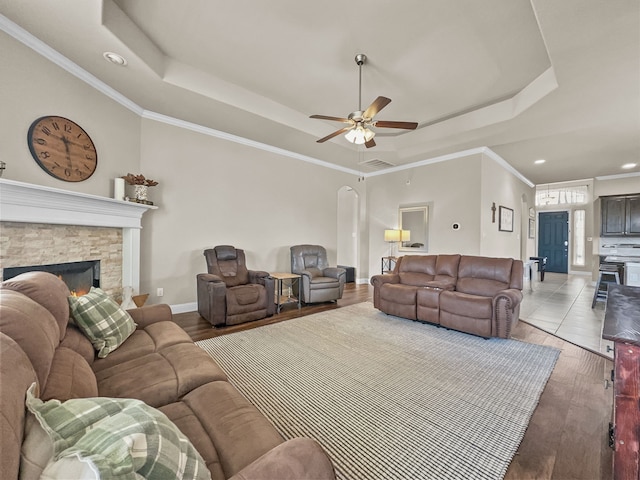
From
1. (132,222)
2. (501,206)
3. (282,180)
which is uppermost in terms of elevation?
(282,180)

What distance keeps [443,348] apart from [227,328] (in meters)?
2.54

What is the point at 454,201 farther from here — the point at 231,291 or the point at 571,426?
the point at 231,291

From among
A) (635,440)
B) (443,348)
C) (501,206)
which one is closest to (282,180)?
(443,348)

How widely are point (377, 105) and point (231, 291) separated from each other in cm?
280

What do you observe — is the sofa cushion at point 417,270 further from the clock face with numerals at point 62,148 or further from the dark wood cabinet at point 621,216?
the dark wood cabinet at point 621,216

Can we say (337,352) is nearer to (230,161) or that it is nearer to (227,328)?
(227,328)

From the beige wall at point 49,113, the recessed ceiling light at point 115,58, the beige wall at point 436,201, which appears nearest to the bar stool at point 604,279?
the beige wall at point 436,201

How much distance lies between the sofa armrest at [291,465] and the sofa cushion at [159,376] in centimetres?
73

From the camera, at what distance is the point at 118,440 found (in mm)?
607

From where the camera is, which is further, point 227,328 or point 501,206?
point 501,206

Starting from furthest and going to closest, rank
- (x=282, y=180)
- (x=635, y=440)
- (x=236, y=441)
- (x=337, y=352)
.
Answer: (x=282, y=180), (x=337, y=352), (x=635, y=440), (x=236, y=441)

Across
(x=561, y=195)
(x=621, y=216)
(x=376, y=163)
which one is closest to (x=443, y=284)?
(x=376, y=163)

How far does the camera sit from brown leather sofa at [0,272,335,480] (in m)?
0.72

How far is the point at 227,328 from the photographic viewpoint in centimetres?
347
